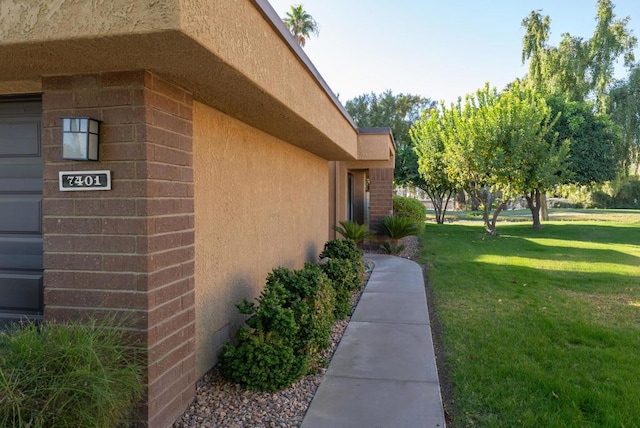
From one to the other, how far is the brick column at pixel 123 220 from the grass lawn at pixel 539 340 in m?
2.48

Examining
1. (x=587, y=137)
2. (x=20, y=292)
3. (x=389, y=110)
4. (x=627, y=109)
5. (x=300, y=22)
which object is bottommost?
(x=20, y=292)

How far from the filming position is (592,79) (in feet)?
70.5

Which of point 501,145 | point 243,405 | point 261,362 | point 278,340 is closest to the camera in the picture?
point 243,405

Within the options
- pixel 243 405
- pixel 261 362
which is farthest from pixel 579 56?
pixel 243 405

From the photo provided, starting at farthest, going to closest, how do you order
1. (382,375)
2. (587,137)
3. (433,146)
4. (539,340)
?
(587,137) → (433,146) → (539,340) → (382,375)

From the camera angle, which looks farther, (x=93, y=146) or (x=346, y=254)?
(x=346, y=254)

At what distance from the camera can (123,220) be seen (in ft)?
8.95

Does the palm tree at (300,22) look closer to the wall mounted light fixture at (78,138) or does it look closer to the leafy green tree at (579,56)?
the leafy green tree at (579,56)

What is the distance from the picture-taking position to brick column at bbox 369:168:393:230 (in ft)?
43.8

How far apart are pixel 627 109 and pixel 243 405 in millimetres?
24636

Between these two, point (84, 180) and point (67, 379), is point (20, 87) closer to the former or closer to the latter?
point (84, 180)

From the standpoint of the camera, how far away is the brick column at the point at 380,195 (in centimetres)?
1334

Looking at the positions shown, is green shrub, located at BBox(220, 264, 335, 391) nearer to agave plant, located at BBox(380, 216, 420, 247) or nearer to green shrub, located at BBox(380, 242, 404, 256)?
agave plant, located at BBox(380, 216, 420, 247)

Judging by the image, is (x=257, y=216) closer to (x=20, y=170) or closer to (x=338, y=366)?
(x=338, y=366)
